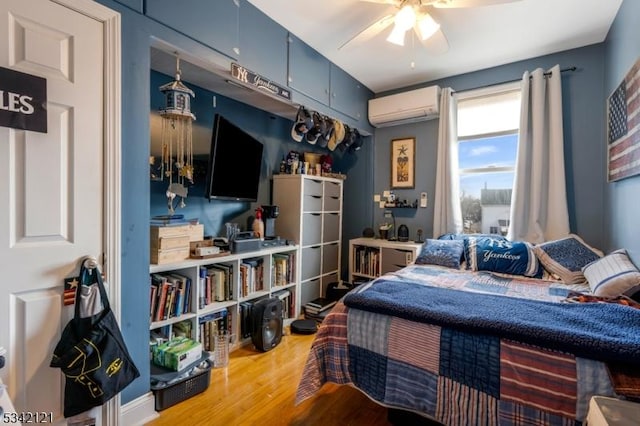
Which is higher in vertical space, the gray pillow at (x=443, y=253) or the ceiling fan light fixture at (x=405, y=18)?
the ceiling fan light fixture at (x=405, y=18)

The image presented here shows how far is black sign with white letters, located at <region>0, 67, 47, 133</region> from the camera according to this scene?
4.00 feet

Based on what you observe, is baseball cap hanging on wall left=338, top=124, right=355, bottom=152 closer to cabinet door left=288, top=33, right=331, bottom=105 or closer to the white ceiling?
cabinet door left=288, top=33, right=331, bottom=105

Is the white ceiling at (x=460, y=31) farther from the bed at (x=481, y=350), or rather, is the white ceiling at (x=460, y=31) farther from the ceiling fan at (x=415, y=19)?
the bed at (x=481, y=350)

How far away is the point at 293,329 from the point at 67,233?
6.50ft

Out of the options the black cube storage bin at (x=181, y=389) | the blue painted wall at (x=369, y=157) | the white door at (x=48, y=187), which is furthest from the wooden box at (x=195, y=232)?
the black cube storage bin at (x=181, y=389)

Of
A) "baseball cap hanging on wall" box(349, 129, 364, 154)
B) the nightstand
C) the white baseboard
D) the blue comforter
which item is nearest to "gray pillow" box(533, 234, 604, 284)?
the blue comforter

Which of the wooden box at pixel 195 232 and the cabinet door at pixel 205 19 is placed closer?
the cabinet door at pixel 205 19

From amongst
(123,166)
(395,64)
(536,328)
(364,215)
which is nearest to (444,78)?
(395,64)

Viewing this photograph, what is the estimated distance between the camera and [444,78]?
11.4 feet

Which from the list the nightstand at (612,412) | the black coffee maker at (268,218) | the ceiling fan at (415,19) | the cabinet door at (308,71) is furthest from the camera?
the black coffee maker at (268,218)

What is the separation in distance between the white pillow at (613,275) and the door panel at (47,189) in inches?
108

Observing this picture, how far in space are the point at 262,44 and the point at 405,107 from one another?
1847 millimetres

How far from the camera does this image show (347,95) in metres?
3.39

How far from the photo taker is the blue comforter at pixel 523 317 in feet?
3.80
